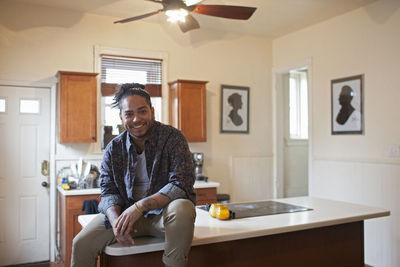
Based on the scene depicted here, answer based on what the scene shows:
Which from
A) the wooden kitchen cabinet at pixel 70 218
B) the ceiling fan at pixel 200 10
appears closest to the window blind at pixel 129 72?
the wooden kitchen cabinet at pixel 70 218

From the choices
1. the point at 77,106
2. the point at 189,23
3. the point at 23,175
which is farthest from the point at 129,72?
the point at 23,175

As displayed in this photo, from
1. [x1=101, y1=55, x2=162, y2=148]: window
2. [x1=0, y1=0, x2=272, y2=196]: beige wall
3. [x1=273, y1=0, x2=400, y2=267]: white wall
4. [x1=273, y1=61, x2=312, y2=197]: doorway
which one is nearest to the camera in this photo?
[x1=273, y1=0, x2=400, y2=267]: white wall

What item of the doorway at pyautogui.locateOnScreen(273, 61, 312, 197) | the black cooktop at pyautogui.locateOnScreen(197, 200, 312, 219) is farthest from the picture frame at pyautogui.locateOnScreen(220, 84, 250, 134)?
the black cooktop at pyautogui.locateOnScreen(197, 200, 312, 219)

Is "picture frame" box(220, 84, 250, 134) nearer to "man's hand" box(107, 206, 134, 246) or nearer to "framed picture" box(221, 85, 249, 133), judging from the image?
"framed picture" box(221, 85, 249, 133)

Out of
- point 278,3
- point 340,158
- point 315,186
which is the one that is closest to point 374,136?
point 340,158

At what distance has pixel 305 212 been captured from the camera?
8.27ft

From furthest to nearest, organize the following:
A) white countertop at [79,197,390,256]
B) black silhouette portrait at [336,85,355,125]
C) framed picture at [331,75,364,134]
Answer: black silhouette portrait at [336,85,355,125] → framed picture at [331,75,364,134] → white countertop at [79,197,390,256]

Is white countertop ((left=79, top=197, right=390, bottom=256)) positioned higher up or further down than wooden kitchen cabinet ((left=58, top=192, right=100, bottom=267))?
higher up

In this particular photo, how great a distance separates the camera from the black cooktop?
8.07 feet

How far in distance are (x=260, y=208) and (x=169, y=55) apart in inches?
109

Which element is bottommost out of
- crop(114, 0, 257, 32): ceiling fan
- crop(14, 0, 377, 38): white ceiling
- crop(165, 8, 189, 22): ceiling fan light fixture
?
crop(165, 8, 189, 22): ceiling fan light fixture

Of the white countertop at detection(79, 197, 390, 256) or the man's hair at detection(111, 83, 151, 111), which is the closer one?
the white countertop at detection(79, 197, 390, 256)

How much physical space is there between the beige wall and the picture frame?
8 cm

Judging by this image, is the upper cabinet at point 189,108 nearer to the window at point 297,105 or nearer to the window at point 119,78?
the window at point 119,78
